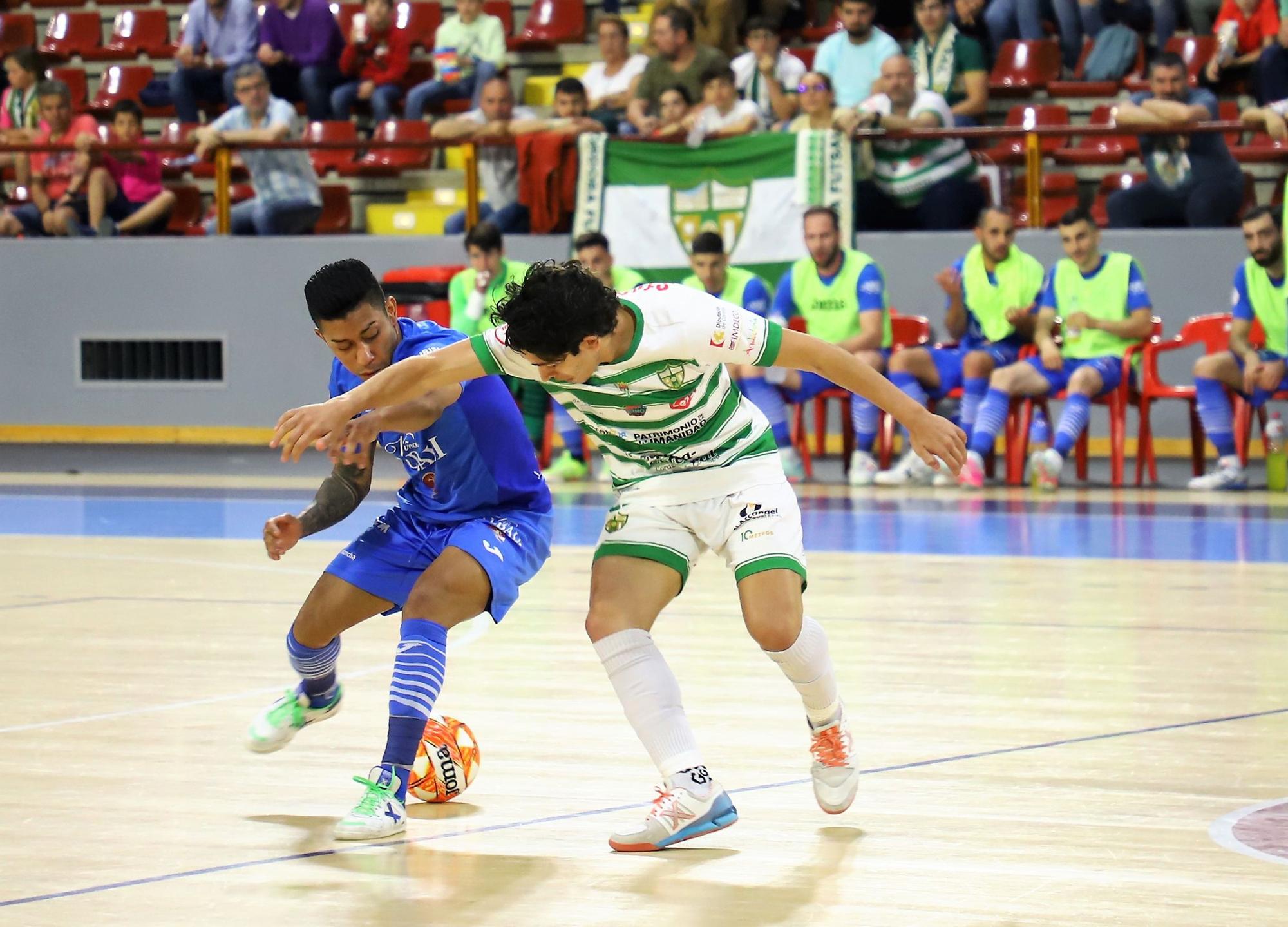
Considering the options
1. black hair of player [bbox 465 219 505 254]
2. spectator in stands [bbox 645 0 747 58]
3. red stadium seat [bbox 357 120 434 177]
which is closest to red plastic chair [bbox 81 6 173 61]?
red stadium seat [bbox 357 120 434 177]

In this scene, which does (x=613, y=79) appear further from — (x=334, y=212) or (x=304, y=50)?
(x=304, y=50)

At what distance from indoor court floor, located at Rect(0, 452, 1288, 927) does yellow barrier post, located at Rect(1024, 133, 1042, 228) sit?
441 cm

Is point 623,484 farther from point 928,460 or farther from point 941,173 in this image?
point 941,173

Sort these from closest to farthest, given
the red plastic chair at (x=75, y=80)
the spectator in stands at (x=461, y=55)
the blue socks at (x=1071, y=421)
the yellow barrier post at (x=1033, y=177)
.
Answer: the blue socks at (x=1071, y=421) < the yellow barrier post at (x=1033, y=177) < the spectator in stands at (x=461, y=55) < the red plastic chair at (x=75, y=80)

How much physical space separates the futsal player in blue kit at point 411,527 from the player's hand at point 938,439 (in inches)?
37.1

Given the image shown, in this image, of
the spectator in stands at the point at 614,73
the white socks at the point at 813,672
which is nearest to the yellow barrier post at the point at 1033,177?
the spectator in stands at the point at 614,73

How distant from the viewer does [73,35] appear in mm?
17531

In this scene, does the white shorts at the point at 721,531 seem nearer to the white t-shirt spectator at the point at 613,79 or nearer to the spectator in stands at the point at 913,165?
the spectator in stands at the point at 913,165

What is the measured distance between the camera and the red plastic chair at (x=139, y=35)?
17125mm

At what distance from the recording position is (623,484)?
13.4 feet

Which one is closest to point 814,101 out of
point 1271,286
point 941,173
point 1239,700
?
point 941,173

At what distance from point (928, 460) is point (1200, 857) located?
941mm

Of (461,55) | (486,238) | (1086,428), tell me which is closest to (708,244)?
(486,238)

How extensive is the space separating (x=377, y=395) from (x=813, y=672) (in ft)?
3.58
